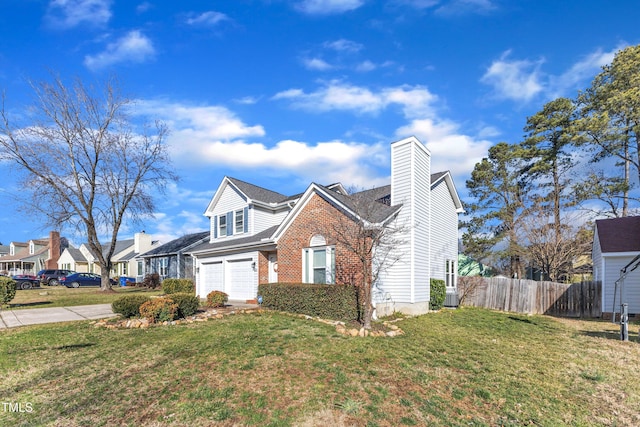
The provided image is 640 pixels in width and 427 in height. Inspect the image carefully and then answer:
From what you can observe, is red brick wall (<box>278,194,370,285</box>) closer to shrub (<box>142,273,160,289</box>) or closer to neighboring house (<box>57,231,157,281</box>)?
shrub (<box>142,273,160,289</box>)

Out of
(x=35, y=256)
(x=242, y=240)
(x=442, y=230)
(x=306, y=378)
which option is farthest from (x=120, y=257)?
(x=306, y=378)

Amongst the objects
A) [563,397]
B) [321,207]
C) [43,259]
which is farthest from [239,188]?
[43,259]

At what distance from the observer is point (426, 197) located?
15297mm

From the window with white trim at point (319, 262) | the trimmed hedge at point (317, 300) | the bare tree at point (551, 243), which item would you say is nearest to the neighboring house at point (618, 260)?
the bare tree at point (551, 243)

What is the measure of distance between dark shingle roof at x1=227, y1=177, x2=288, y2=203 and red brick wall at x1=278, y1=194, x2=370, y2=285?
6027mm

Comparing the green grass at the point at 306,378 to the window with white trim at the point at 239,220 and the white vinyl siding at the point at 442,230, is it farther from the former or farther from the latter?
the window with white trim at the point at 239,220

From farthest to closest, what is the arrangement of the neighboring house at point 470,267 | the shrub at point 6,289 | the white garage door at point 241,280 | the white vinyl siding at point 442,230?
1. the neighboring house at point 470,267
2. the white garage door at point 241,280
3. the white vinyl siding at point 442,230
4. the shrub at point 6,289

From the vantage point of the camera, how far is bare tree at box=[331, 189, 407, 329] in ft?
34.4

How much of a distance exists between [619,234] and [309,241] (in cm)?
1403

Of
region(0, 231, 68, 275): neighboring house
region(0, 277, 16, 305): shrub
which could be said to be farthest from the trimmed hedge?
region(0, 231, 68, 275): neighboring house

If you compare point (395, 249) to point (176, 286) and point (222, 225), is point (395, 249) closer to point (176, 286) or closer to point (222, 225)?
point (176, 286)

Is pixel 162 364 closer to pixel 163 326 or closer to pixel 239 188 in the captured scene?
pixel 163 326

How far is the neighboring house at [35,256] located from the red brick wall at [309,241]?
5972cm

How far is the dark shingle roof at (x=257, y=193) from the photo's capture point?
20.9m
